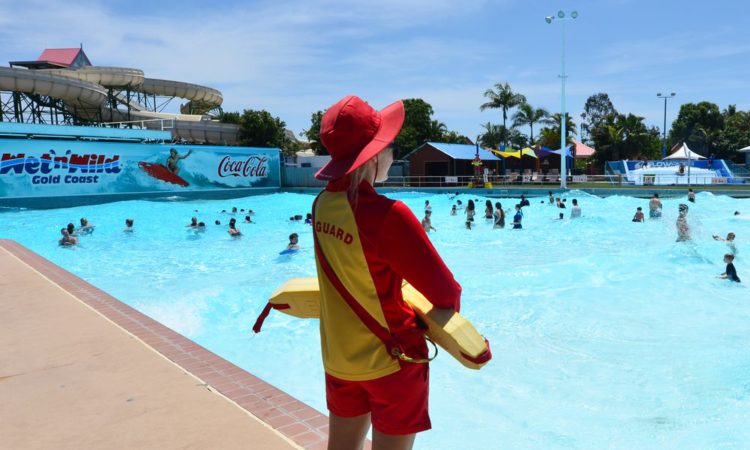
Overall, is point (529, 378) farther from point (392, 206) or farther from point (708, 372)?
point (392, 206)

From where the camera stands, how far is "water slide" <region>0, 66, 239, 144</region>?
34312 millimetres

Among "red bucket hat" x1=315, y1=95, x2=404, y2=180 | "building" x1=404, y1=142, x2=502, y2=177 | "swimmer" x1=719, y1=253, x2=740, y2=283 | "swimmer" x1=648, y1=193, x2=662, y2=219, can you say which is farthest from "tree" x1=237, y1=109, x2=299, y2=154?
"red bucket hat" x1=315, y1=95, x2=404, y2=180

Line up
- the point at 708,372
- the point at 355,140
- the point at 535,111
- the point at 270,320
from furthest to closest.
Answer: the point at 535,111 → the point at 270,320 → the point at 708,372 → the point at 355,140

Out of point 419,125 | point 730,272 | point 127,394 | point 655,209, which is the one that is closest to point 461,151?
point 419,125

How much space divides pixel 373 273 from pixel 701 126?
58.9 metres

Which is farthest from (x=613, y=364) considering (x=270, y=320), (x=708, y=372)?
(x=270, y=320)

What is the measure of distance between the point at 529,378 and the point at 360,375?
5000 millimetres

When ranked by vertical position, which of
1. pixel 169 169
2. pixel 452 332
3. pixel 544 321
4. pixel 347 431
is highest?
pixel 169 169

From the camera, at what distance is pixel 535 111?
5025cm

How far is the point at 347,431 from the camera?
Result: 2.02m

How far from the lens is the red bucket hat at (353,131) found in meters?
1.87

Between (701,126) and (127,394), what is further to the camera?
(701,126)

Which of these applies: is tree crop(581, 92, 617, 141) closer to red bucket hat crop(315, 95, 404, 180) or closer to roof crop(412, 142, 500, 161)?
roof crop(412, 142, 500, 161)

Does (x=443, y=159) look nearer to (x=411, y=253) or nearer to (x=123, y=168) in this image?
(x=123, y=168)
